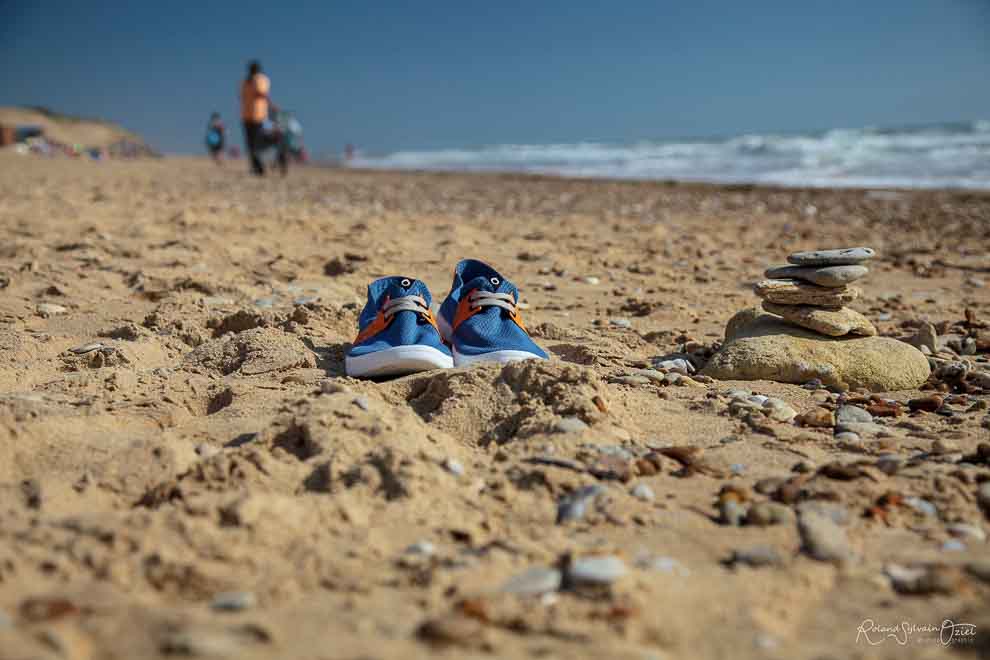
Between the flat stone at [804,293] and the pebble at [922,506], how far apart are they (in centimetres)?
132

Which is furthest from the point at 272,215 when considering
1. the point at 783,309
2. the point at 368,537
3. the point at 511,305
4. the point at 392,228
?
the point at 368,537

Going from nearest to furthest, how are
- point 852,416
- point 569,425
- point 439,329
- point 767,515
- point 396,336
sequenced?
1. point 767,515
2. point 569,425
3. point 852,416
4. point 396,336
5. point 439,329

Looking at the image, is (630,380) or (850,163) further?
(850,163)

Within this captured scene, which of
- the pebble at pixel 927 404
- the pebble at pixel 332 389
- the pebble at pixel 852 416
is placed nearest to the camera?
the pebble at pixel 332 389

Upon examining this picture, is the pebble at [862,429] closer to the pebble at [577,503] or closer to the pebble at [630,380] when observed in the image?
the pebble at [630,380]

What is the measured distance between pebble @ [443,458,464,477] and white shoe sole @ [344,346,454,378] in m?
0.77

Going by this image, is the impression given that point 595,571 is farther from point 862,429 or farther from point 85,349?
point 85,349

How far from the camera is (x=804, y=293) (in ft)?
9.65

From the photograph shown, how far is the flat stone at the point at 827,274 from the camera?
2861 mm

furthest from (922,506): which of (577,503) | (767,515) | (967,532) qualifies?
(577,503)

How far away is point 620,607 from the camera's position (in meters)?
1.31

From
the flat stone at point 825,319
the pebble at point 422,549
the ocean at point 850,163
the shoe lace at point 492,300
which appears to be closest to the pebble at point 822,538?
the pebble at point 422,549

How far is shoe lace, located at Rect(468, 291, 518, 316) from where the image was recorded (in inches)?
115

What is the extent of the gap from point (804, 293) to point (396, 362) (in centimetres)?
165
